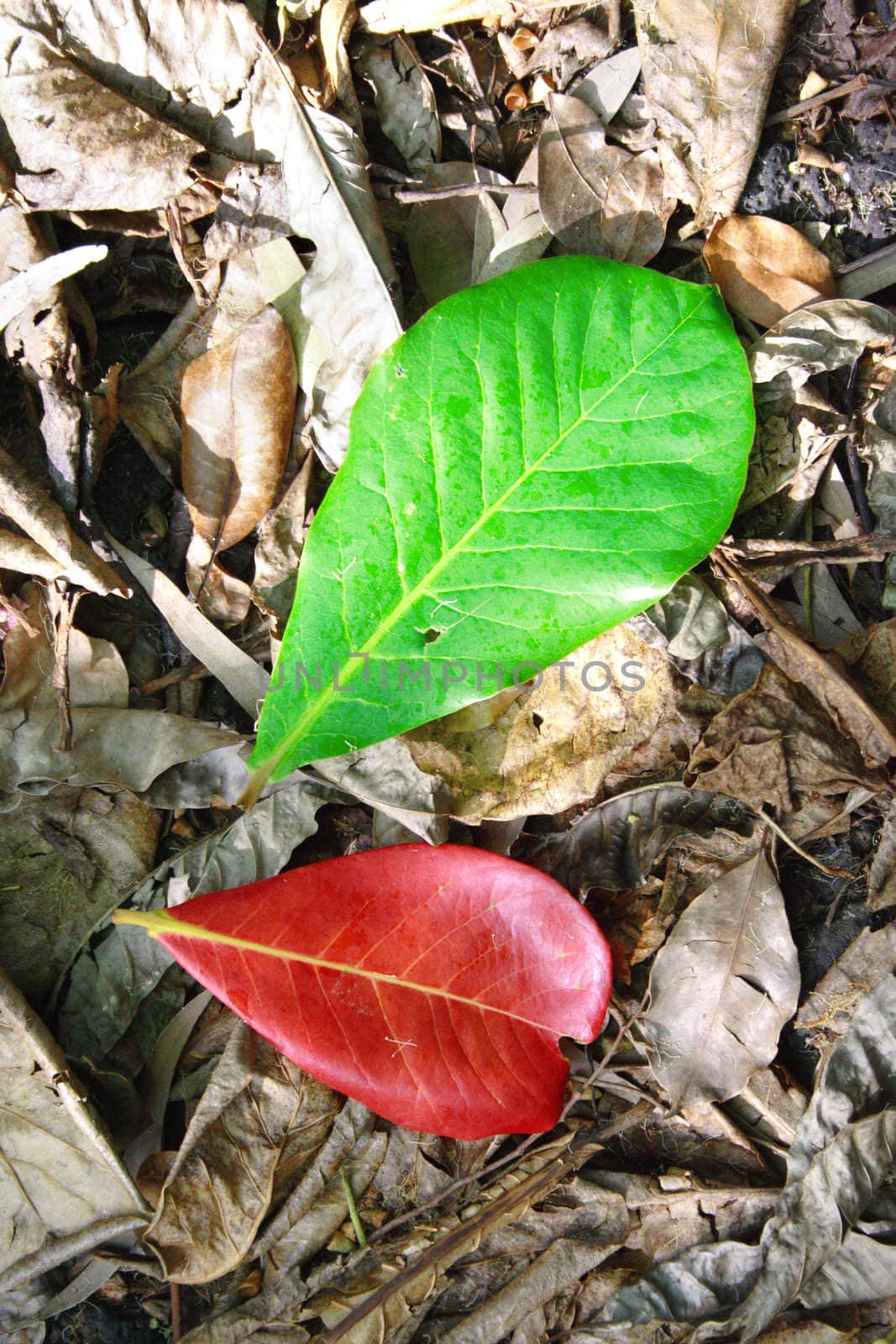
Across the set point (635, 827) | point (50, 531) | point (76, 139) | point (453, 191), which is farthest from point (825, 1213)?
point (76, 139)

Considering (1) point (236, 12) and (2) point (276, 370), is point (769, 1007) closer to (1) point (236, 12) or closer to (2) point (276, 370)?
(2) point (276, 370)

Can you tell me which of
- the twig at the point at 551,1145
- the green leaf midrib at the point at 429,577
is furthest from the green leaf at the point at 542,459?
the twig at the point at 551,1145

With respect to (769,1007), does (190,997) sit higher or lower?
higher

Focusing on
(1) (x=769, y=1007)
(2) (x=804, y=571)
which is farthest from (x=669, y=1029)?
(2) (x=804, y=571)

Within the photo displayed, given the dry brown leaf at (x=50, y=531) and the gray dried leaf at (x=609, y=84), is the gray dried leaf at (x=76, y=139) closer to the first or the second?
the dry brown leaf at (x=50, y=531)

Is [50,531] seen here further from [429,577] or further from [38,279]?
[429,577]

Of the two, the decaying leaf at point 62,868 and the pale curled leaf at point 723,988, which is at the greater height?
the decaying leaf at point 62,868
